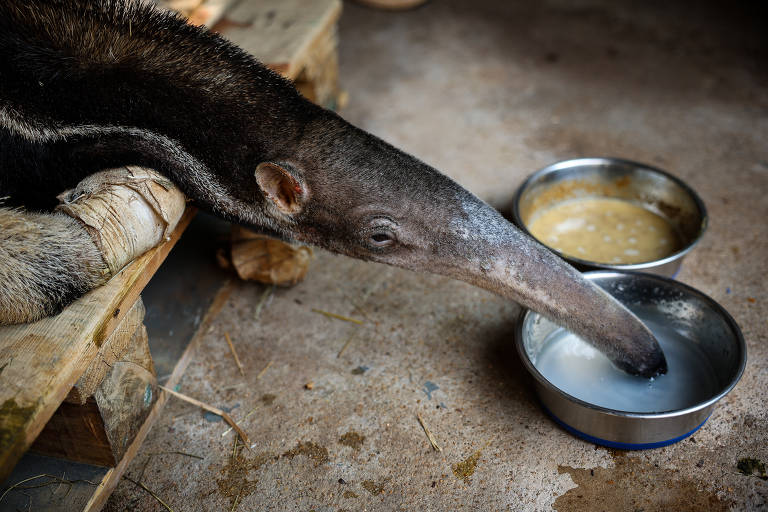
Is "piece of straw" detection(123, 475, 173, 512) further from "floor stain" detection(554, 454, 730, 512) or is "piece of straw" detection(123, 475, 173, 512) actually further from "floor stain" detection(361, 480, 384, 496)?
"floor stain" detection(554, 454, 730, 512)

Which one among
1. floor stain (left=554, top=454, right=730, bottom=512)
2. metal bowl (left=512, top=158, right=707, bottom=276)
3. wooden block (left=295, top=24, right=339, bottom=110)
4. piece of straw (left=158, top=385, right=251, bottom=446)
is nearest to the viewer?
floor stain (left=554, top=454, right=730, bottom=512)

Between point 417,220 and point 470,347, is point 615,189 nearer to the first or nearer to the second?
point 470,347

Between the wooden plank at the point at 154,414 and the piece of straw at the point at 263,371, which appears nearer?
the wooden plank at the point at 154,414

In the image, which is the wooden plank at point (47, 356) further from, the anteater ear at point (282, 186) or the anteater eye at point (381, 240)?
the anteater eye at point (381, 240)

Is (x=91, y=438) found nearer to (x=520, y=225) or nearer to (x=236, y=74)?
(x=236, y=74)

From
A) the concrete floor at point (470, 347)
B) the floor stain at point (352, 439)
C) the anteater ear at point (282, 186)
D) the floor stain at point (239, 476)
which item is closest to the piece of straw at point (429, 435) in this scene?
the concrete floor at point (470, 347)

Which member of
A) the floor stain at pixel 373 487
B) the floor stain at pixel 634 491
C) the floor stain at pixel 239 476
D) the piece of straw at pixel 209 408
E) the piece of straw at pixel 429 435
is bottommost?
the floor stain at pixel 634 491

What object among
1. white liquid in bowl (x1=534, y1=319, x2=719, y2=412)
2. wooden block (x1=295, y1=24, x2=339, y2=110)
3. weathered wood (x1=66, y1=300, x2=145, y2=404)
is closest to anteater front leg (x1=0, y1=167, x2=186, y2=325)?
weathered wood (x1=66, y1=300, x2=145, y2=404)
